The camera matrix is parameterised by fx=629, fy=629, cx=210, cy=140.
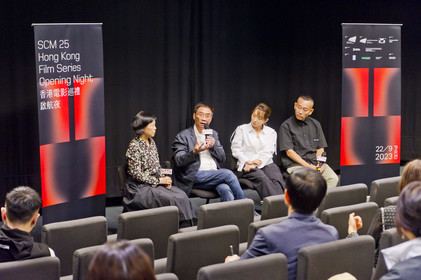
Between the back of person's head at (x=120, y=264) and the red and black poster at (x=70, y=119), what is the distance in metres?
3.84

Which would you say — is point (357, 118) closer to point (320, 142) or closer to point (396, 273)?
point (320, 142)

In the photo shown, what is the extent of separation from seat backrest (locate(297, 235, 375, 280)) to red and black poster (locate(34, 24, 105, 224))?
10.1 ft

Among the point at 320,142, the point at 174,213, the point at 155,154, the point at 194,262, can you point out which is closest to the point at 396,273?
the point at 194,262

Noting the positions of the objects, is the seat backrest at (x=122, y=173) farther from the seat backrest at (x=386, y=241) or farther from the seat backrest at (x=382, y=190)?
the seat backrest at (x=386, y=241)

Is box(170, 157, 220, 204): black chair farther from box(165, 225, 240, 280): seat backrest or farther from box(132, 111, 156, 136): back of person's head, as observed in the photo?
box(165, 225, 240, 280): seat backrest

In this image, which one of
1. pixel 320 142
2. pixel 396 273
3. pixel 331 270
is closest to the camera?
pixel 396 273

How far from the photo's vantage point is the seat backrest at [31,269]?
2996mm

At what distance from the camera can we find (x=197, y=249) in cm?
357

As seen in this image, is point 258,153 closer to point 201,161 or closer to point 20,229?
point 201,161

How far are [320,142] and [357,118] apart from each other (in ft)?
1.90

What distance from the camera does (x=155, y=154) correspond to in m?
5.96

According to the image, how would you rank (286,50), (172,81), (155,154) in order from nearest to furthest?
1. (155,154)
2. (172,81)
3. (286,50)

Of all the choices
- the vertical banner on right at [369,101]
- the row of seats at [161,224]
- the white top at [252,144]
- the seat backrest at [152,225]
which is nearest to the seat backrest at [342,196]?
the row of seats at [161,224]

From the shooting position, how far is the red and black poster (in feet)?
17.9
